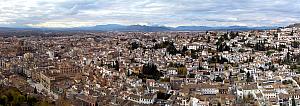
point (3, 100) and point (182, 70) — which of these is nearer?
point (3, 100)

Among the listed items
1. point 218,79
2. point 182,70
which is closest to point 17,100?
point 218,79

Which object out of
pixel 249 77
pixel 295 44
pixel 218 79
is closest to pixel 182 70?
pixel 218 79

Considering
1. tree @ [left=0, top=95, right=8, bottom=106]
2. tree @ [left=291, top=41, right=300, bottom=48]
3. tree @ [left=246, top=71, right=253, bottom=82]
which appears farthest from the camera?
tree @ [left=291, top=41, right=300, bottom=48]

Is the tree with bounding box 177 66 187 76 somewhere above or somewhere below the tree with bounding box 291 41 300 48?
below

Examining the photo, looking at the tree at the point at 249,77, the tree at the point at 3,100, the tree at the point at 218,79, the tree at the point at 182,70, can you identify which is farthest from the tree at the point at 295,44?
the tree at the point at 3,100

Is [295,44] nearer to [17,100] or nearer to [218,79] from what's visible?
[218,79]

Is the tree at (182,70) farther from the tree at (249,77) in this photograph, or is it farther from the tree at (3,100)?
the tree at (3,100)

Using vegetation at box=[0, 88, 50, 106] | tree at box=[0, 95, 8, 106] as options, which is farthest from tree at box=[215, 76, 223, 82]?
tree at box=[0, 95, 8, 106]

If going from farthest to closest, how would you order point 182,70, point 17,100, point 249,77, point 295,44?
point 295,44
point 182,70
point 249,77
point 17,100

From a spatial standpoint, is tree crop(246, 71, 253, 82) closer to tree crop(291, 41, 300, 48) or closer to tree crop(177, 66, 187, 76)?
tree crop(177, 66, 187, 76)

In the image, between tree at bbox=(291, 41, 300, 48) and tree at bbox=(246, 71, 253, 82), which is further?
tree at bbox=(291, 41, 300, 48)

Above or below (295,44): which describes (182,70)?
below

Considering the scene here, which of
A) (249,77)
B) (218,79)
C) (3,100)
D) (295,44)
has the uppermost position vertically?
(295,44)

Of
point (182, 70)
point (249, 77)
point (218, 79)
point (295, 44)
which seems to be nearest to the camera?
point (249, 77)
